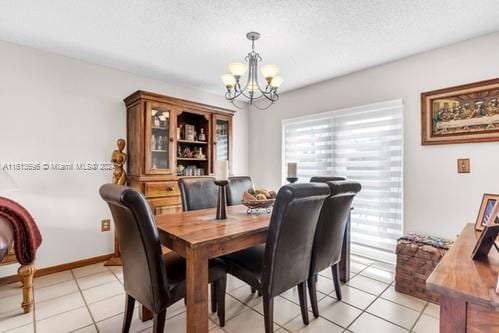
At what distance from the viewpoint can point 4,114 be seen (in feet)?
7.60

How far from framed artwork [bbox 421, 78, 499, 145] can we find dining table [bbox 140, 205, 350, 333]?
1.92m

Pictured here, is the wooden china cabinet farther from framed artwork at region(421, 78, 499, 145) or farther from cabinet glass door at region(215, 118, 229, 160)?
framed artwork at region(421, 78, 499, 145)

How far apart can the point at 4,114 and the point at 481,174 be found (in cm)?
430

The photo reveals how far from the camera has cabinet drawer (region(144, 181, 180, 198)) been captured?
2.80m

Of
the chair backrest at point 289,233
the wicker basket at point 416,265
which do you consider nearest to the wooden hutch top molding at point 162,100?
the chair backrest at point 289,233

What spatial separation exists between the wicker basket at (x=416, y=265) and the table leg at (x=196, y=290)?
5.85ft

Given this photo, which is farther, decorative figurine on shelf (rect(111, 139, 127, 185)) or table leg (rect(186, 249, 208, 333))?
decorative figurine on shelf (rect(111, 139, 127, 185))

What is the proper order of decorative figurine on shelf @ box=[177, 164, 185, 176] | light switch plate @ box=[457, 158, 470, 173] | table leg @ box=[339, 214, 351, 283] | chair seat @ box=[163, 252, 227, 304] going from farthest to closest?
decorative figurine on shelf @ box=[177, 164, 185, 176] < table leg @ box=[339, 214, 351, 283] < light switch plate @ box=[457, 158, 470, 173] < chair seat @ box=[163, 252, 227, 304]

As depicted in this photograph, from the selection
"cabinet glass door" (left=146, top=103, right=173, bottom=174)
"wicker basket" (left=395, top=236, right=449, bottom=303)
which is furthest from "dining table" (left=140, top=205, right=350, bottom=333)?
"wicker basket" (left=395, top=236, right=449, bottom=303)

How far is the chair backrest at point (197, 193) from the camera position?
87.5 inches

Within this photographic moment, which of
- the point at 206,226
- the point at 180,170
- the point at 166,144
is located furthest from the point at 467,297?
the point at 180,170

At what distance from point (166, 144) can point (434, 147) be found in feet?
9.34

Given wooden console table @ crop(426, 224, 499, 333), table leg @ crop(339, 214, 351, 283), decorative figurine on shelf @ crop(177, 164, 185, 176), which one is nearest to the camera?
wooden console table @ crop(426, 224, 499, 333)

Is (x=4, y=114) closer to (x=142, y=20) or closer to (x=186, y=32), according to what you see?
(x=142, y=20)
